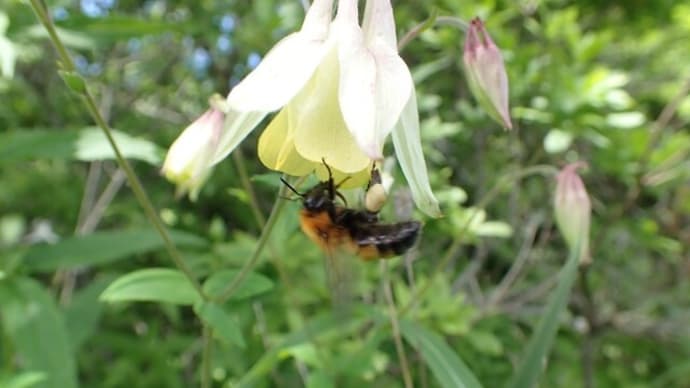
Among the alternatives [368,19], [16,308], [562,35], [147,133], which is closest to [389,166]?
[368,19]

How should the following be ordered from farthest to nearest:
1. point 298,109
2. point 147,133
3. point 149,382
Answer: point 147,133
point 149,382
point 298,109

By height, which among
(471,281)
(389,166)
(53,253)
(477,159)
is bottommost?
(471,281)

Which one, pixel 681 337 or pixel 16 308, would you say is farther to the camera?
pixel 681 337

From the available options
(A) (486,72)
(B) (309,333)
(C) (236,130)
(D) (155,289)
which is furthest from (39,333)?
(A) (486,72)

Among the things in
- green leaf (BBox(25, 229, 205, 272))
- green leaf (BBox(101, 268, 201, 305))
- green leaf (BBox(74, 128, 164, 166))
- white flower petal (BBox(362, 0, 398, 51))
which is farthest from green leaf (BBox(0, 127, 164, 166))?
white flower petal (BBox(362, 0, 398, 51))

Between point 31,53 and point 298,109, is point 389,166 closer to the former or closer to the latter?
point 298,109

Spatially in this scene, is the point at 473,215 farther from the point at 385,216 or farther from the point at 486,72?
the point at 486,72

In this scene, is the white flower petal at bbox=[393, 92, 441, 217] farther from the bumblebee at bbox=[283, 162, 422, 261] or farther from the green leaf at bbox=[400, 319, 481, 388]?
the green leaf at bbox=[400, 319, 481, 388]

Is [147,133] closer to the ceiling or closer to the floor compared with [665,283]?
closer to the ceiling
